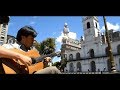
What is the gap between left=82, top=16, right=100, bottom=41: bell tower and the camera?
54.4 m

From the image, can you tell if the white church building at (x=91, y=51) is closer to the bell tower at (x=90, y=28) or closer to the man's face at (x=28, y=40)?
the bell tower at (x=90, y=28)

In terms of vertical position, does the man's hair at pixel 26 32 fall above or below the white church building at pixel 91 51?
below

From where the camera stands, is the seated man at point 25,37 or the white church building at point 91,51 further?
the white church building at point 91,51

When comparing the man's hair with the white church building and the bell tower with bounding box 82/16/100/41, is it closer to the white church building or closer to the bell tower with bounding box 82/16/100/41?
the white church building

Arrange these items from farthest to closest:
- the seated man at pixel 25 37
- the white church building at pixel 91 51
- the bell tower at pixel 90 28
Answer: the bell tower at pixel 90 28 < the white church building at pixel 91 51 < the seated man at pixel 25 37

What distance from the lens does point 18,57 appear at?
1696 mm

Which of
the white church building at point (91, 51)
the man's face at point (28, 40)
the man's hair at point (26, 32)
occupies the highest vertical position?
the white church building at point (91, 51)

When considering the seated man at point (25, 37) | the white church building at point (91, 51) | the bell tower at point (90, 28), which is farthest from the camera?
the bell tower at point (90, 28)

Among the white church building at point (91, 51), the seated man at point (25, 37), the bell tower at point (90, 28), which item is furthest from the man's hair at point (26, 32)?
the bell tower at point (90, 28)

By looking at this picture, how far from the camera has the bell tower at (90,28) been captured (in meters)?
54.4

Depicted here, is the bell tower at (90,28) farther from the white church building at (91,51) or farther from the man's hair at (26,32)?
the man's hair at (26,32)

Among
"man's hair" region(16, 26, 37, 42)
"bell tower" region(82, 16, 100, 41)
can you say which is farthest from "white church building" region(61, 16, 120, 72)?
"man's hair" region(16, 26, 37, 42)

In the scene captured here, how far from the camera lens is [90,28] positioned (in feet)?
180
